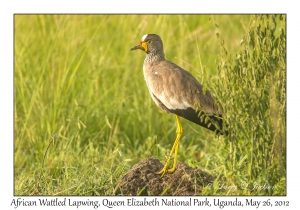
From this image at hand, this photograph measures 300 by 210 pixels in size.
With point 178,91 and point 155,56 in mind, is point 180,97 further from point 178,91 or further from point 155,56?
point 155,56

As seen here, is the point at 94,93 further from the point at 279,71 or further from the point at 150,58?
the point at 279,71

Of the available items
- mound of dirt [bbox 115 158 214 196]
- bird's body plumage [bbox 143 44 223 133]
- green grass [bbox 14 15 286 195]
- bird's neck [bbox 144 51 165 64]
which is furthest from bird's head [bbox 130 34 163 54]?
mound of dirt [bbox 115 158 214 196]

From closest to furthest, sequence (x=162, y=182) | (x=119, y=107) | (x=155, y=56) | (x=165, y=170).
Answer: (x=162, y=182), (x=165, y=170), (x=155, y=56), (x=119, y=107)

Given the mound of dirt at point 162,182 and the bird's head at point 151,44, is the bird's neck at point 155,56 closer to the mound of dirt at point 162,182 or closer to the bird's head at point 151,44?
the bird's head at point 151,44

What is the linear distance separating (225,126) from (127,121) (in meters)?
2.52

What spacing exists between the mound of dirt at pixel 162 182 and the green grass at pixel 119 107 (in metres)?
0.12

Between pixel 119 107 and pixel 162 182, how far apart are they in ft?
7.24

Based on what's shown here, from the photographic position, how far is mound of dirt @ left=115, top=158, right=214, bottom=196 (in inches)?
217

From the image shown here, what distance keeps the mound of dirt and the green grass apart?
0.12 meters

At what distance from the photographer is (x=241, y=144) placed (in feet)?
17.2

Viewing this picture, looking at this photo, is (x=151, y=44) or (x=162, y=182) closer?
(x=162, y=182)

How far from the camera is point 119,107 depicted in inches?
302

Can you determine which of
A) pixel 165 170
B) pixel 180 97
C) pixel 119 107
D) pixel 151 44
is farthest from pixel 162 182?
pixel 119 107

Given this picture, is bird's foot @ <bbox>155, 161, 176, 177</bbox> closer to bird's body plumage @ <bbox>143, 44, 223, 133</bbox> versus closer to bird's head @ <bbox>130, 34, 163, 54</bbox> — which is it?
bird's body plumage @ <bbox>143, 44, 223, 133</bbox>
